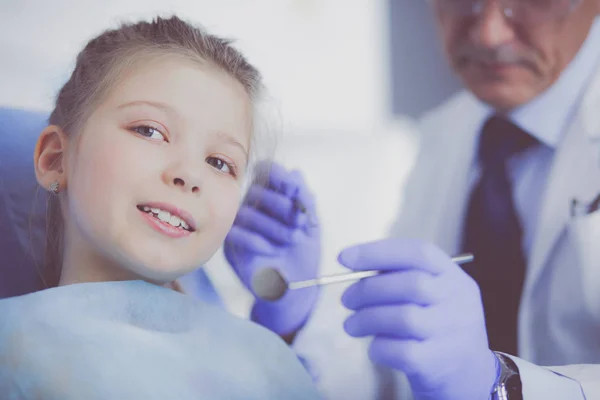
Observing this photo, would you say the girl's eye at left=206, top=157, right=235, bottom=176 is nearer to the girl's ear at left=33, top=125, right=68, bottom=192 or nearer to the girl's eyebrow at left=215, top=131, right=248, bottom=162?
the girl's eyebrow at left=215, top=131, right=248, bottom=162

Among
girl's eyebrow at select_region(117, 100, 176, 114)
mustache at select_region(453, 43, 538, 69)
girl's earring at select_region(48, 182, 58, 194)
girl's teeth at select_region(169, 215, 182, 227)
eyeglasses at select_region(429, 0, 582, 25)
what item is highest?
eyeglasses at select_region(429, 0, 582, 25)

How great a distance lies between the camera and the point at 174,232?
1.95ft

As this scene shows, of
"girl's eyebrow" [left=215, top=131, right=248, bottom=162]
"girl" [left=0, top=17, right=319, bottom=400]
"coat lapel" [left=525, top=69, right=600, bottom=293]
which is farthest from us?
"coat lapel" [left=525, top=69, right=600, bottom=293]

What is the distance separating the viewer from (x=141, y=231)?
58 cm

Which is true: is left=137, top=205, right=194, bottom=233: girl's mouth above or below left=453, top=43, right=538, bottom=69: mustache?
below

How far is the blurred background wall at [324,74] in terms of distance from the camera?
703 mm

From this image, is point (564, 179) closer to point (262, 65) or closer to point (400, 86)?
point (400, 86)

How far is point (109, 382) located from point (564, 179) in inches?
24.2

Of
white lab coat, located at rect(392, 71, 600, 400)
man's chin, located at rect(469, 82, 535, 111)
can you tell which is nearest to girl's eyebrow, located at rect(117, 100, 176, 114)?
white lab coat, located at rect(392, 71, 600, 400)

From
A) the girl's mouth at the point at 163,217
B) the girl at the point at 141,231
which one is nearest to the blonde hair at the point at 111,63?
the girl at the point at 141,231

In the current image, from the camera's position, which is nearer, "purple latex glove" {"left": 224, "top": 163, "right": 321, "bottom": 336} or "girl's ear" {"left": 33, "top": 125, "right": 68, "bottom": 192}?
"girl's ear" {"left": 33, "top": 125, "right": 68, "bottom": 192}

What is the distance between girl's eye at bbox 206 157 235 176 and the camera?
2.15 feet

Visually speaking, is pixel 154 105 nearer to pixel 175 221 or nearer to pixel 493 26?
pixel 175 221

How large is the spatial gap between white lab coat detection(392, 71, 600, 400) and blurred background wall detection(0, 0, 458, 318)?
0.08 m
